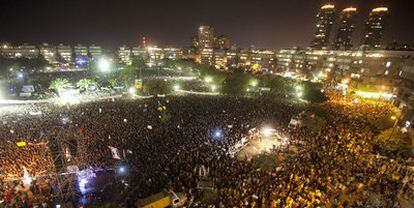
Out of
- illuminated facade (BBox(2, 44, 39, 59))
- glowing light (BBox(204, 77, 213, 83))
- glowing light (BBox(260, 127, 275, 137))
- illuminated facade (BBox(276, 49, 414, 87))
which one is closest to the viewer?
glowing light (BBox(260, 127, 275, 137))

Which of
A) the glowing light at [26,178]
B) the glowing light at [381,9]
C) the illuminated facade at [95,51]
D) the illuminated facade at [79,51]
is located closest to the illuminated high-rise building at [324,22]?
the glowing light at [381,9]

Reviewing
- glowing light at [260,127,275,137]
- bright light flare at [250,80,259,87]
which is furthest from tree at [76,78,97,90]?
glowing light at [260,127,275,137]

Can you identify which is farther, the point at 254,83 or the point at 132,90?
the point at 254,83

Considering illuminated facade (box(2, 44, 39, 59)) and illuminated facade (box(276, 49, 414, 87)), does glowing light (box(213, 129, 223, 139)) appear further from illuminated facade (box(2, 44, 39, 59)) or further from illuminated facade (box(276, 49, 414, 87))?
illuminated facade (box(2, 44, 39, 59))

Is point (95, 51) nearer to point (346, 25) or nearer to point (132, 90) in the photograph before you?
point (132, 90)

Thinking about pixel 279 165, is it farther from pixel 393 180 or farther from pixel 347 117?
pixel 347 117

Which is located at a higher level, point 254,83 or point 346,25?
point 346,25

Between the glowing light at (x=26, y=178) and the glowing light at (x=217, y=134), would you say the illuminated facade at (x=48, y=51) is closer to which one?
the glowing light at (x=217, y=134)

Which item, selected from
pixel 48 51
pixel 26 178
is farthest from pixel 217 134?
pixel 48 51
